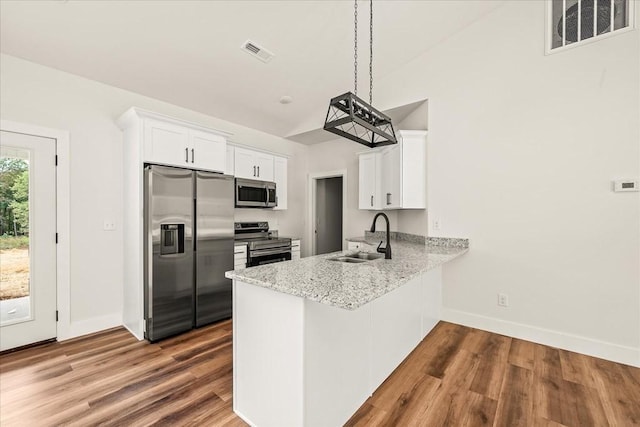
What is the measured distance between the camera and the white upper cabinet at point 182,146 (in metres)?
2.88

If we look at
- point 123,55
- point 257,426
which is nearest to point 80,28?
point 123,55

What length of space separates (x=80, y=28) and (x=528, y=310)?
5054 mm

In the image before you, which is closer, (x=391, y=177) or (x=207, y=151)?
(x=207, y=151)

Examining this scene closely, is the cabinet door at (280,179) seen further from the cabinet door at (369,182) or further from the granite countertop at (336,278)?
the granite countertop at (336,278)

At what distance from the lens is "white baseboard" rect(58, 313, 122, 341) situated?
286 centimetres

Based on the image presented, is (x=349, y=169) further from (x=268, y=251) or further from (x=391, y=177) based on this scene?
(x=268, y=251)

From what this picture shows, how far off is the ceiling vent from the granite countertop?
2404mm

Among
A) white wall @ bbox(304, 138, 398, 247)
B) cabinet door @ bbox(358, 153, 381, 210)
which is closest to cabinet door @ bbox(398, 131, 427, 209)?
cabinet door @ bbox(358, 153, 381, 210)

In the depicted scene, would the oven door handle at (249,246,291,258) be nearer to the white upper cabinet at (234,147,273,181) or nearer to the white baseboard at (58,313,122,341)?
the white upper cabinet at (234,147,273,181)

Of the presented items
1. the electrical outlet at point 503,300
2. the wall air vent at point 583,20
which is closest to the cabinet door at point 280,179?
the electrical outlet at point 503,300

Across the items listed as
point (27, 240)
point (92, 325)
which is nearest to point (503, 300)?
point (92, 325)

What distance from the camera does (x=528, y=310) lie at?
2.91m

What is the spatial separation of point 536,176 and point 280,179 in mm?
3491

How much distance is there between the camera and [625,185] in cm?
244
